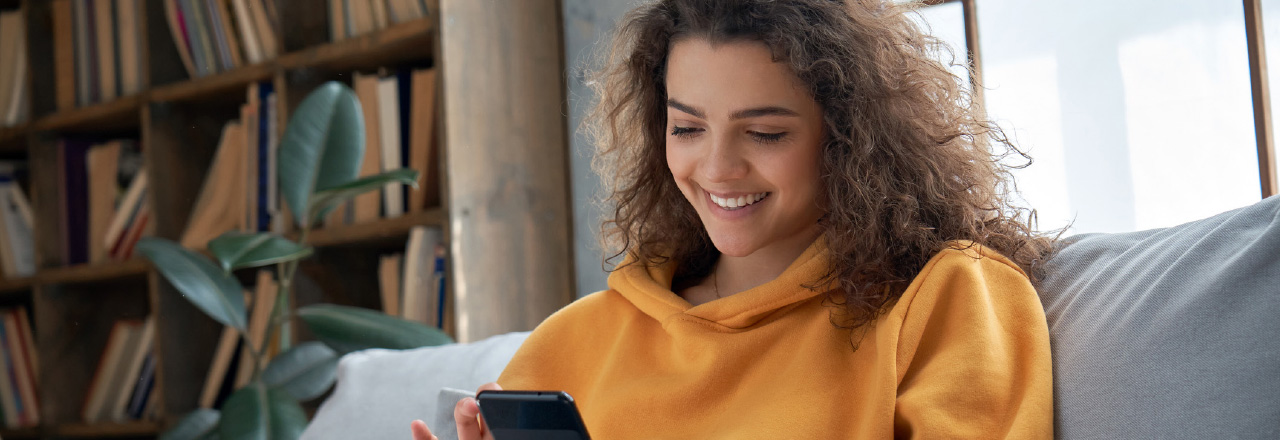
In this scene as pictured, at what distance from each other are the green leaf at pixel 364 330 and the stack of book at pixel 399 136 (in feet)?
1.01

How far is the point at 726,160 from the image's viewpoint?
101 centimetres

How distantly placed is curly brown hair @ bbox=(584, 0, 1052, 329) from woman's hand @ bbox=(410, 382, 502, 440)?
36cm

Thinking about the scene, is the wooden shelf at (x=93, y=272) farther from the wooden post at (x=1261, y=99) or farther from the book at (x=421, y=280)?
the wooden post at (x=1261, y=99)

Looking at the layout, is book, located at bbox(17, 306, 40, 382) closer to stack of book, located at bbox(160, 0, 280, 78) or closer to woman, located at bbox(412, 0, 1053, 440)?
stack of book, located at bbox(160, 0, 280, 78)

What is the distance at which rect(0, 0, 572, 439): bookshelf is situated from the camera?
2127 millimetres

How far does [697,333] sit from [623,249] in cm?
28

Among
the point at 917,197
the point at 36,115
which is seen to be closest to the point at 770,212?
the point at 917,197

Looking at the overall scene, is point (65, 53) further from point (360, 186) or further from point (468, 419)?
point (468, 419)

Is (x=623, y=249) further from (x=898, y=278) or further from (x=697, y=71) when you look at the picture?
(x=898, y=278)

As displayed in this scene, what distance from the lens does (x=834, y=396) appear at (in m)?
0.94

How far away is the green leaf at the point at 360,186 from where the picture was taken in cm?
187

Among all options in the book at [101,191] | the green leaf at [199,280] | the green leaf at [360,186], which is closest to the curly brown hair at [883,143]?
the green leaf at [360,186]

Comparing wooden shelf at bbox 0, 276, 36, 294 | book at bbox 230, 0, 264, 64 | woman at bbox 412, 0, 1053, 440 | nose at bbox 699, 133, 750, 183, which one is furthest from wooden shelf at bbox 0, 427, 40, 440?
nose at bbox 699, 133, 750, 183

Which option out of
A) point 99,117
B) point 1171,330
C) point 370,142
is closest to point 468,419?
point 1171,330
